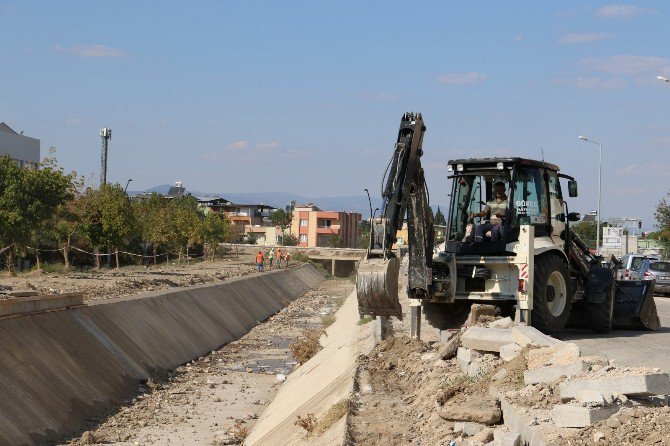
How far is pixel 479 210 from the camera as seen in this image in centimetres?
1719

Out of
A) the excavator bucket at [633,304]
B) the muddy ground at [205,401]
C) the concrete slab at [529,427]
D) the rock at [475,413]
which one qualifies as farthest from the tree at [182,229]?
the concrete slab at [529,427]

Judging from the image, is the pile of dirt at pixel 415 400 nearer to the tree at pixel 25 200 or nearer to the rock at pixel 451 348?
the rock at pixel 451 348

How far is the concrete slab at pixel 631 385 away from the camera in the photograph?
7.71 meters

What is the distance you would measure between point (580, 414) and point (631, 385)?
55 centimetres

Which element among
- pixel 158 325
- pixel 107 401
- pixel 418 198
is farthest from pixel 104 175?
pixel 418 198

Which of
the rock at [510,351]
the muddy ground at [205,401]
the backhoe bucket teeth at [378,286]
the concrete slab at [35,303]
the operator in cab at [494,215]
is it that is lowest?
the muddy ground at [205,401]

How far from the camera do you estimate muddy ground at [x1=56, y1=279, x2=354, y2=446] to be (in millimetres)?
17875

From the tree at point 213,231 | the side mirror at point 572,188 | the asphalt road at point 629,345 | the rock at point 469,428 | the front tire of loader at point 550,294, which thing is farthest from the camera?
the tree at point 213,231

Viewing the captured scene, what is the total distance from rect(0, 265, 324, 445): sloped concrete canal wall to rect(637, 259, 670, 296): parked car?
1638 cm

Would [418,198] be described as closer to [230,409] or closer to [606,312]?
[606,312]

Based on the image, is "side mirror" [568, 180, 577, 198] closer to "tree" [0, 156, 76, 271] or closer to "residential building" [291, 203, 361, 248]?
"tree" [0, 156, 76, 271]

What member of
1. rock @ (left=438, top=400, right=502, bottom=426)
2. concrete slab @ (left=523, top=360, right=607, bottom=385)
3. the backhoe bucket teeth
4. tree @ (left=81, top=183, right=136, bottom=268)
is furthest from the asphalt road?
tree @ (left=81, top=183, right=136, bottom=268)

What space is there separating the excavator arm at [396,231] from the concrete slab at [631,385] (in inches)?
226

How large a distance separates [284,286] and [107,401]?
143ft
